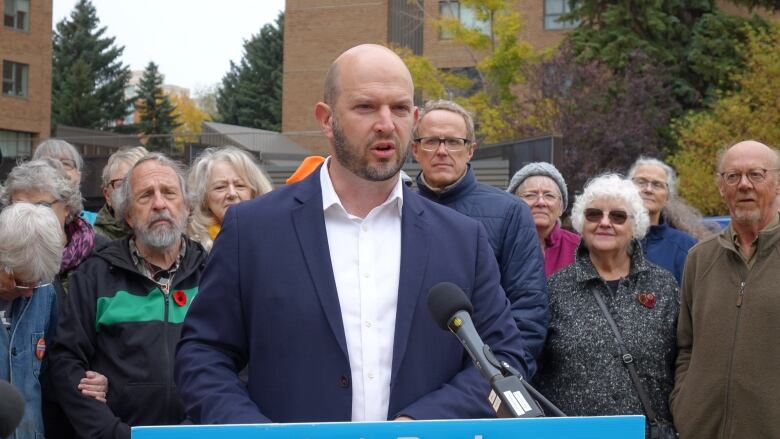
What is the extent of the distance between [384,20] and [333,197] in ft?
164

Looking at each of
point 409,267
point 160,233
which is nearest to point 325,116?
point 409,267

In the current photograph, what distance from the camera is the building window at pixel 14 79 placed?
1969 inches

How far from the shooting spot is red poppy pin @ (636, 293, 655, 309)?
19.5 feet

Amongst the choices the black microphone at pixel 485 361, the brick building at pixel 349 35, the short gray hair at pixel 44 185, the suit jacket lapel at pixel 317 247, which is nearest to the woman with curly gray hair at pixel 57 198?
the short gray hair at pixel 44 185

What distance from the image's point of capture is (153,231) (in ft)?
18.3

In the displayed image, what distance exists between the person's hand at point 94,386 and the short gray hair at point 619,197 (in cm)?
291

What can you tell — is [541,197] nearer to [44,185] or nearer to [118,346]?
[118,346]

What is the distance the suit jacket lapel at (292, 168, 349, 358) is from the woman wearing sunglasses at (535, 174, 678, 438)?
8.63 feet

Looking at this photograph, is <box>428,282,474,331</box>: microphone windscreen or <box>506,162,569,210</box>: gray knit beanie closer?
<box>428,282,474,331</box>: microphone windscreen

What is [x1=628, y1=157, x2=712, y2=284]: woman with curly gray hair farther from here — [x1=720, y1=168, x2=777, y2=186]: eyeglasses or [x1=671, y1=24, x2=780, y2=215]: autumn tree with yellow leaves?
[x1=671, y1=24, x2=780, y2=215]: autumn tree with yellow leaves

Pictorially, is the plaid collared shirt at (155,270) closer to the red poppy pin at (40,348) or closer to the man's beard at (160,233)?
the man's beard at (160,233)

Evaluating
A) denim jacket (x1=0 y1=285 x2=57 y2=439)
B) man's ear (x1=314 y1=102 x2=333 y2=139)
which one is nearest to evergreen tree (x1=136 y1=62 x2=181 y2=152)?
denim jacket (x1=0 y1=285 x2=57 y2=439)

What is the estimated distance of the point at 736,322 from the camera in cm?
554

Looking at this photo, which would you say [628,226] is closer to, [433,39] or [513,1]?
[513,1]
